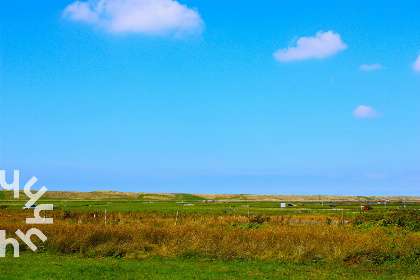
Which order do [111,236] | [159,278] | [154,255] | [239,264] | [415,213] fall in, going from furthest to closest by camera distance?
[415,213] → [111,236] → [154,255] → [239,264] → [159,278]

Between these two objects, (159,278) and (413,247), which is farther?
(413,247)

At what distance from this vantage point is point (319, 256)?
63.5 ft

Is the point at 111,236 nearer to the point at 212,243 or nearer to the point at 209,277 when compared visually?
the point at 212,243

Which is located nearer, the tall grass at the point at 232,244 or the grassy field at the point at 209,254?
the grassy field at the point at 209,254

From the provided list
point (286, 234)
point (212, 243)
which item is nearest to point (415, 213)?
point (286, 234)

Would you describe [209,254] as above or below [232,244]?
below

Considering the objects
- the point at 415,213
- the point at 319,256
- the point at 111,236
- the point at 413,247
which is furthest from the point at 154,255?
the point at 415,213

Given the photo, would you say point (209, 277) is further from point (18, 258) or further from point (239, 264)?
point (18, 258)

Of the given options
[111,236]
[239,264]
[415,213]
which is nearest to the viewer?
[239,264]

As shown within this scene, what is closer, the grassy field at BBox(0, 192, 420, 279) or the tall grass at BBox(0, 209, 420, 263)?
the grassy field at BBox(0, 192, 420, 279)

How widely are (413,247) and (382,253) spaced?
1644 millimetres

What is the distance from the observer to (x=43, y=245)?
70.3 ft

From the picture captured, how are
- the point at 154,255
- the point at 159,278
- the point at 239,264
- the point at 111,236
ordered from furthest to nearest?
1. the point at 111,236
2. the point at 154,255
3. the point at 239,264
4. the point at 159,278

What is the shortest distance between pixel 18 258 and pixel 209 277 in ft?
31.2
